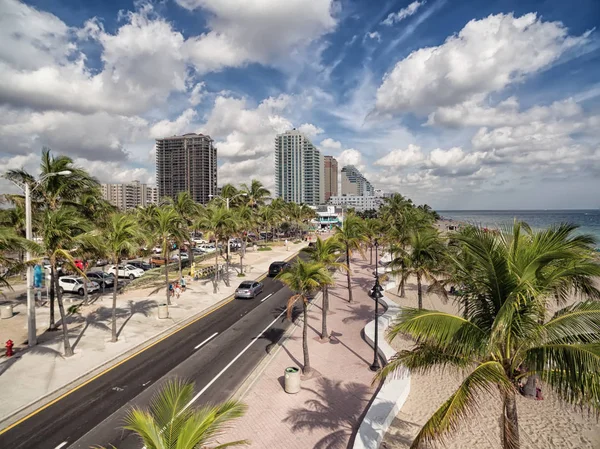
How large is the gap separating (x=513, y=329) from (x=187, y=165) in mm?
196428

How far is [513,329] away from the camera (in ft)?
19.5

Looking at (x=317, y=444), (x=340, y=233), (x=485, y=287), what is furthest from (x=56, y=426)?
(x=340, y=233)

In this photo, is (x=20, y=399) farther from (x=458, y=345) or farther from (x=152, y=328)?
(x=458, y=345)

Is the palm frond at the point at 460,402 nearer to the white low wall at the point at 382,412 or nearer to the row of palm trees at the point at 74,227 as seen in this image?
the white low wall at the point at 382,412

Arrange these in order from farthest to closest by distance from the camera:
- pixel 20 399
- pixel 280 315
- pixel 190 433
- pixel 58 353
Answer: pixel 280 315
pixel 58 353
pixel 20 399
pixel 190 433

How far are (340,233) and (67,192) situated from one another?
18.0 meters

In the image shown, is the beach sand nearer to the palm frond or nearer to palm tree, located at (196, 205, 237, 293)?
the palm frond

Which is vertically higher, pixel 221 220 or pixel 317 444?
pixel 221 220

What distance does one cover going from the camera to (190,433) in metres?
5.59

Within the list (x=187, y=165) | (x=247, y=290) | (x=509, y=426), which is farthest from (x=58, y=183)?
(x=187, y=165)

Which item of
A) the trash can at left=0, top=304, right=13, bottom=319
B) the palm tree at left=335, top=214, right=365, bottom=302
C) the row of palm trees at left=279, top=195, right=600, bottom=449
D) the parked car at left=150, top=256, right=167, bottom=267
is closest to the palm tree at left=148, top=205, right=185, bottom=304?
the trash can at left=0, top=304, right=13, bottom=319

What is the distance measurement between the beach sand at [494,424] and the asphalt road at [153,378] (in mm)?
6591

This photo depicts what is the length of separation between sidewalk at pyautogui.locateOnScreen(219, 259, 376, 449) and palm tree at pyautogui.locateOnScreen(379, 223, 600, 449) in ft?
18.7

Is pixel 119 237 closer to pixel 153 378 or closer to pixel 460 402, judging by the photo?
pixel 153 378
